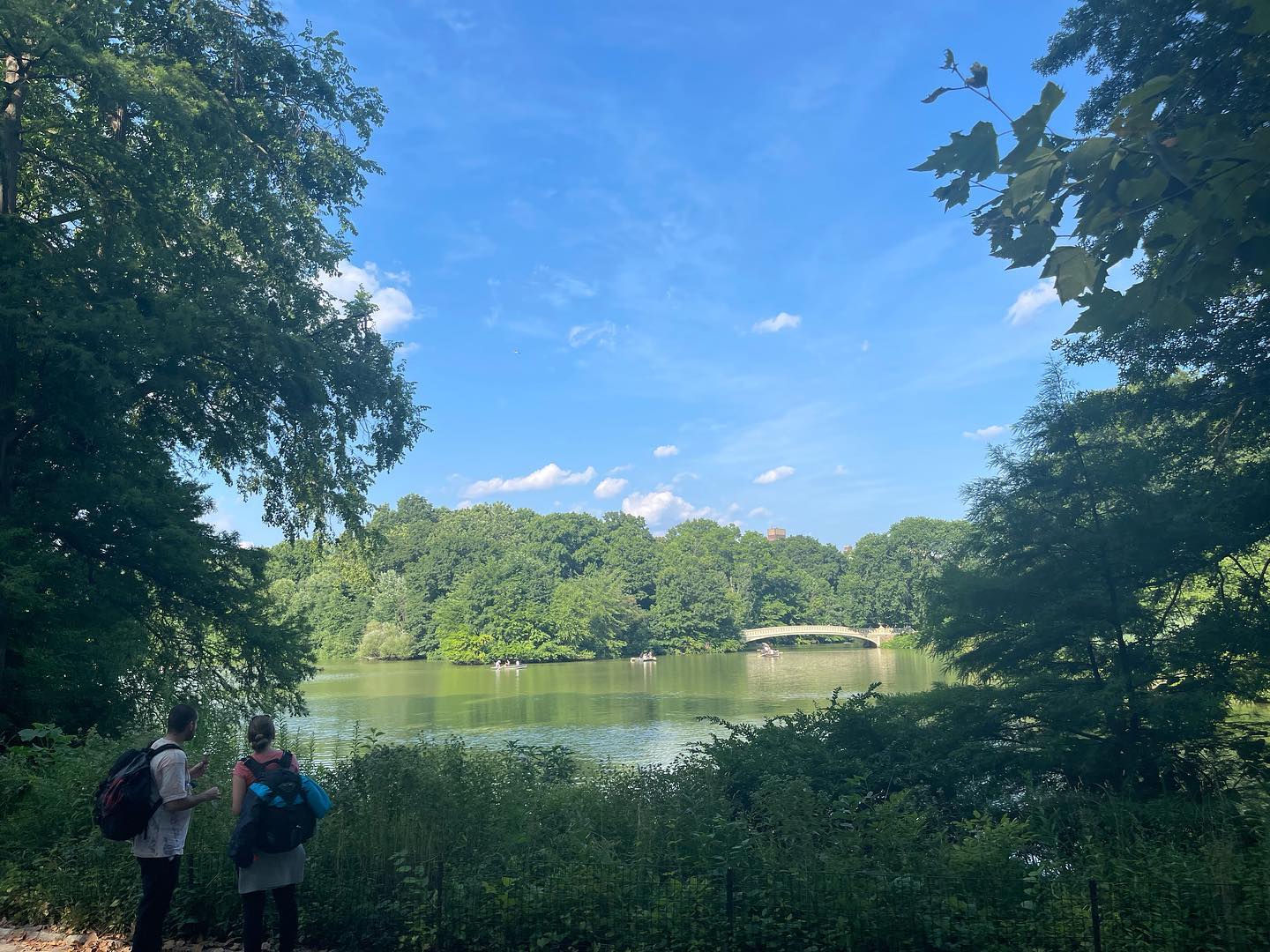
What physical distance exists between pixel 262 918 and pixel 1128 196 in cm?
497

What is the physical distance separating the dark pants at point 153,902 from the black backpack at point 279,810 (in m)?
0.60

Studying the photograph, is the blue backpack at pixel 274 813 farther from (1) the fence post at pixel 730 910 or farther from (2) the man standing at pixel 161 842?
(1) the fence post at pixel 730 910

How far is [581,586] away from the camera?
2972 inches

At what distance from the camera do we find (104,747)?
6637mm

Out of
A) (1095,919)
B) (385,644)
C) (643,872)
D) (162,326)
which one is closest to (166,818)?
(643,872)

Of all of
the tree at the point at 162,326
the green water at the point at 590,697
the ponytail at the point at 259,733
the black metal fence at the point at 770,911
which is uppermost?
the tree at the point at 162,326

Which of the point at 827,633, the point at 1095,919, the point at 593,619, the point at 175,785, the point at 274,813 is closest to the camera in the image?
the point at 1095,919

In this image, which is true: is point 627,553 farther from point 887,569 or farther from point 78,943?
point 78,943

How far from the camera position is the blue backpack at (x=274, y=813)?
3869 mm

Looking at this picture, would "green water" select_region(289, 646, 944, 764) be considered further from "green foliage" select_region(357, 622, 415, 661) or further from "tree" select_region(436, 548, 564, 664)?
"green foliage" select_region(357, 622, 415, 661)

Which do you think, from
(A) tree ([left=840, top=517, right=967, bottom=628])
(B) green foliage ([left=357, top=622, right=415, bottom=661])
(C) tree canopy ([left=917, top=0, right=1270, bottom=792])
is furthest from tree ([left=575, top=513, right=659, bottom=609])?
(C) tree canopy ([left=917, top=0, right=1270, bottom=792])

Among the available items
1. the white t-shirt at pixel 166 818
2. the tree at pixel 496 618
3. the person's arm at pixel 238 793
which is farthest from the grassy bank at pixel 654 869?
the tree at pixel 496 618

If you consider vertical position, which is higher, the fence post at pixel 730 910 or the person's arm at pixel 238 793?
the person's arm at pixel 238 793

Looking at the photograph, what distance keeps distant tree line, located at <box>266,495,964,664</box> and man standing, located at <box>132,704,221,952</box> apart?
44.0 metres
